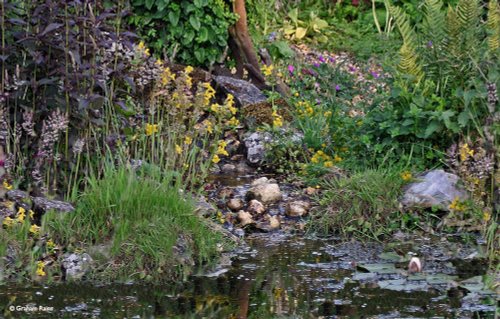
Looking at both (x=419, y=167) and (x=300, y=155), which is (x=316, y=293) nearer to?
(x=419, y=167)

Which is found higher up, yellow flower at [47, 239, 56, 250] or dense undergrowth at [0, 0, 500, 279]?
dense undergrowth at [0, 0, 500, 279]

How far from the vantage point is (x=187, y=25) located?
369 inches

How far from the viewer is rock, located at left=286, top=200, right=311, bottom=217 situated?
689cm

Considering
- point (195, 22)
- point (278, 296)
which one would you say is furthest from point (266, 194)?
point (195, 22)

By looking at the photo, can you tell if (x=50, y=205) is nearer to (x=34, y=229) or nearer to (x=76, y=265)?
(x=34, y=229)

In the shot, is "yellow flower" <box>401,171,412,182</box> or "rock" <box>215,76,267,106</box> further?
"rock" <box>215,76,267,106</box>

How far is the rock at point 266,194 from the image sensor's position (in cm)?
711

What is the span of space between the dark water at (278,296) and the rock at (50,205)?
59cm

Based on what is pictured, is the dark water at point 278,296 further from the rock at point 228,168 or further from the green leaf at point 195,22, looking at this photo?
the green leaf at point 195,22

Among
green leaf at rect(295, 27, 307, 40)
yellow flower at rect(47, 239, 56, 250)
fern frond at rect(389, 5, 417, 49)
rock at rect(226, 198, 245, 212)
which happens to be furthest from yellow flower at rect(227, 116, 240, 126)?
green leaf at rect(295, 27, 307, 40)

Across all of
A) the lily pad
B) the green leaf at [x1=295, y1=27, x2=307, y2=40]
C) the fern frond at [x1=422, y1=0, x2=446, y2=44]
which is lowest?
the lily pad

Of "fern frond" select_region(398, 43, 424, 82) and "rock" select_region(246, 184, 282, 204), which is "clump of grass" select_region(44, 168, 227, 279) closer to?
"rock" select_region(246, 184, 282, 204)

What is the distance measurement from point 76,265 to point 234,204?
5.48 ft

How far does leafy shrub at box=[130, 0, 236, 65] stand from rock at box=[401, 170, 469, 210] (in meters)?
3.22
